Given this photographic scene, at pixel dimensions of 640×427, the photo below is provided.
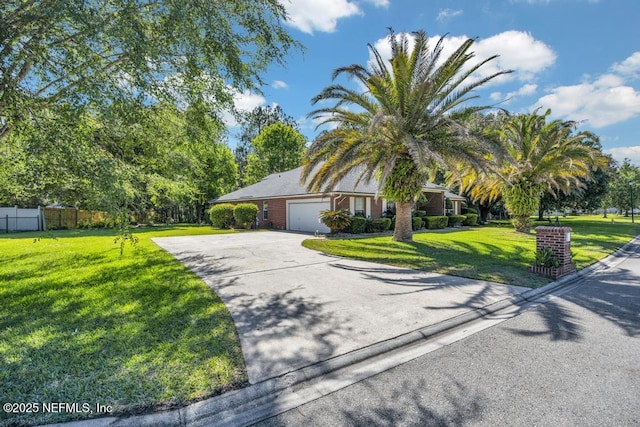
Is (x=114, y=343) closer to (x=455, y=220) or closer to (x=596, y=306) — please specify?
(x=596, y=306)

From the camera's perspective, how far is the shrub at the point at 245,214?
22.8 meters

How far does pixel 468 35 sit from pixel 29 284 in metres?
13.7

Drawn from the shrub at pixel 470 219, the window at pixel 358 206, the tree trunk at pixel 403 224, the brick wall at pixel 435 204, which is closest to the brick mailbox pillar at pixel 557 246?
the tree trunk at pixel 403 224

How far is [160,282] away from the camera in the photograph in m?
7.11

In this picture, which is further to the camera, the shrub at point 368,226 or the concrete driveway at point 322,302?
the shrub at point 368,226

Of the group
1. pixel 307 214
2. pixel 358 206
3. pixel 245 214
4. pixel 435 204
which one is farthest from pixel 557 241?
pixel 245 214

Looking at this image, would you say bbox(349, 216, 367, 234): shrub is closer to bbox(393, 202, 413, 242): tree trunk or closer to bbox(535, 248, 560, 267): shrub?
bbox(393, 202, 413, 242): tree trunk

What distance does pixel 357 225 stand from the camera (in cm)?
1817

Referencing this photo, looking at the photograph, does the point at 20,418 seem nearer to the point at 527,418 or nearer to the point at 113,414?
the point at 113,414

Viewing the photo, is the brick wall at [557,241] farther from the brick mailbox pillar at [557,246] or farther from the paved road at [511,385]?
the paved road at [511,385]

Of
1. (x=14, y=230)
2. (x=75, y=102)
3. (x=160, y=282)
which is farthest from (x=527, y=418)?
(x=14, y=230)

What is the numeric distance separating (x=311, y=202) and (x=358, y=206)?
297 cm

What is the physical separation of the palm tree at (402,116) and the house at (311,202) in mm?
4306

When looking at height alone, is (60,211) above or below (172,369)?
above
